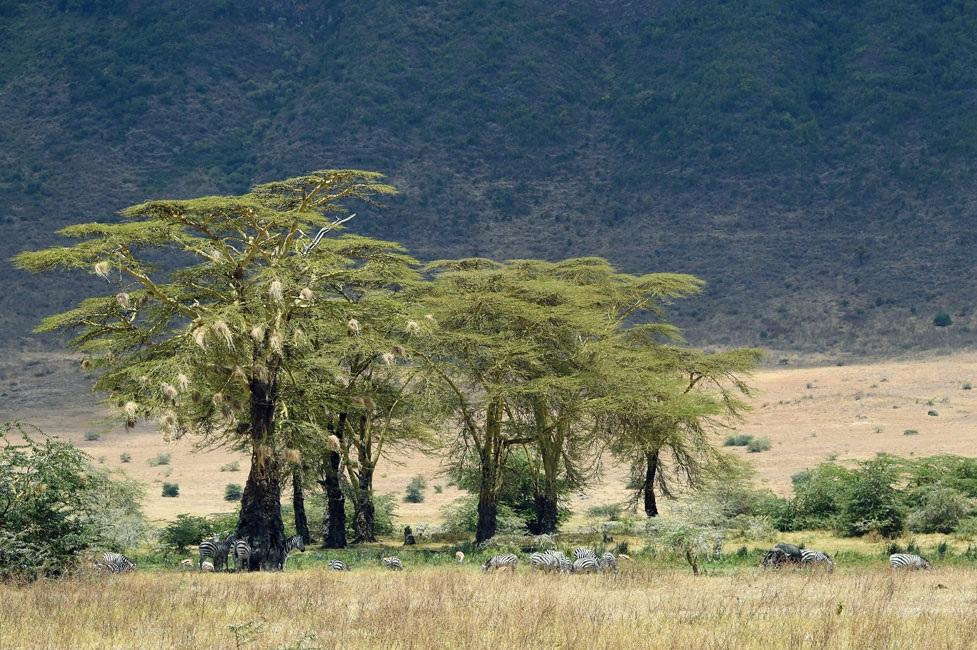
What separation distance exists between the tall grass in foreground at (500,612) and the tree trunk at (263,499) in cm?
344

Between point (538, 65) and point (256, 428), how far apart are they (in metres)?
101

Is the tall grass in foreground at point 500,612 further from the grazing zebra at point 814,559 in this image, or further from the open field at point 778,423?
the open field at point 778,423

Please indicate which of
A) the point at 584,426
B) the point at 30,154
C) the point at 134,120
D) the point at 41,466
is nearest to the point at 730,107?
the point at 134,120

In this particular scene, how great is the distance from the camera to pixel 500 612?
14078mm

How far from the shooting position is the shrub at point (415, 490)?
4906cm

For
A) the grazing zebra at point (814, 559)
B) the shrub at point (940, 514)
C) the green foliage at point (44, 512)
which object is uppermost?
the green foliage at point (44, 512)

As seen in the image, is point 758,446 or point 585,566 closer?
point 585,566

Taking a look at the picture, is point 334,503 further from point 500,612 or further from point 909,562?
point 500,612

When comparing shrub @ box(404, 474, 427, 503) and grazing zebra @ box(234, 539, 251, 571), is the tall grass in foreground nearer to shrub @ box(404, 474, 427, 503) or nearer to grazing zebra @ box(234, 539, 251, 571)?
grazing zebra @ box(234, 539, 251, 571)

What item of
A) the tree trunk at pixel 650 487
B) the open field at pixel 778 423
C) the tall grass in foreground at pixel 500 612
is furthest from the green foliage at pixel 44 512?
the open field at pixel 778 423

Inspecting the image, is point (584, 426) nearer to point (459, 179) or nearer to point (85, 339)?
point (85, 339)

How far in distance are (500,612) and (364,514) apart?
19.7 metres

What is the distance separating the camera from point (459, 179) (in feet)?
351

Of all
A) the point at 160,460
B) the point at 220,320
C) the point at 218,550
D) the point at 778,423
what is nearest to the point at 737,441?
the point at 778,423
